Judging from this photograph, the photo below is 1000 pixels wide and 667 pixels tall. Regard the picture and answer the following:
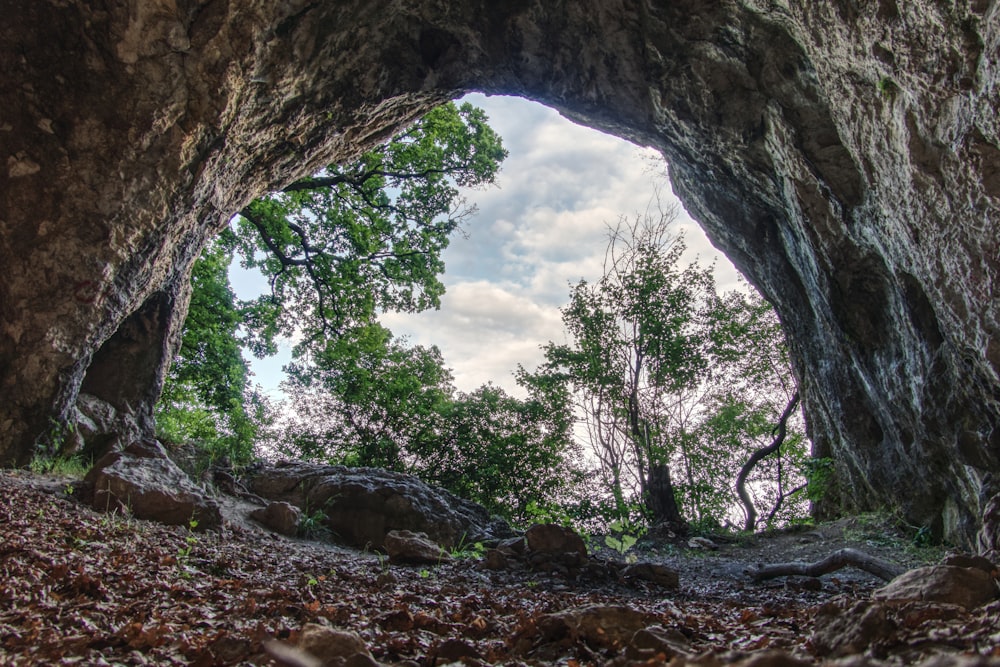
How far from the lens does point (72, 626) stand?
1994 mm

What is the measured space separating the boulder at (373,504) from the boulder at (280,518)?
790 mm

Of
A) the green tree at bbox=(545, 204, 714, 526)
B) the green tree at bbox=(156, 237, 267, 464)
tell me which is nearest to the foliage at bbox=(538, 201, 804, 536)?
the green tree at bbox=(545, 204, 714, 526)

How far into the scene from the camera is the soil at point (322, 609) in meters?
1.65

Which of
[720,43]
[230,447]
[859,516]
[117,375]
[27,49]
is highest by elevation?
[720,43]

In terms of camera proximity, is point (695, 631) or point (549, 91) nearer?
point (695, 631)

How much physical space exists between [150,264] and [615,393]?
12582 millimetres

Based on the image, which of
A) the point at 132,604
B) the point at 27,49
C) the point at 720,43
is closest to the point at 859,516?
the point at 720,43

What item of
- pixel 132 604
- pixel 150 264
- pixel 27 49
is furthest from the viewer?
pixel 150 264

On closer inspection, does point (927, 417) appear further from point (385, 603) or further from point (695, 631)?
point (385, 603)

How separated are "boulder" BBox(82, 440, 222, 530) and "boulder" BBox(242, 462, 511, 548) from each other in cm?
259

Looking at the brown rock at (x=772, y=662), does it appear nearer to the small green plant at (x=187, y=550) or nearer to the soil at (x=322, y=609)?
the soil at (x=322, y=609)

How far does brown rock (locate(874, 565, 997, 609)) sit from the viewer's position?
209 centimetres

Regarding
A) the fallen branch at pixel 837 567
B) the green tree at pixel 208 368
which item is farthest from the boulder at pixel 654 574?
the green tree at pixel 208 368

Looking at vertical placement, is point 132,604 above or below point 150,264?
below
